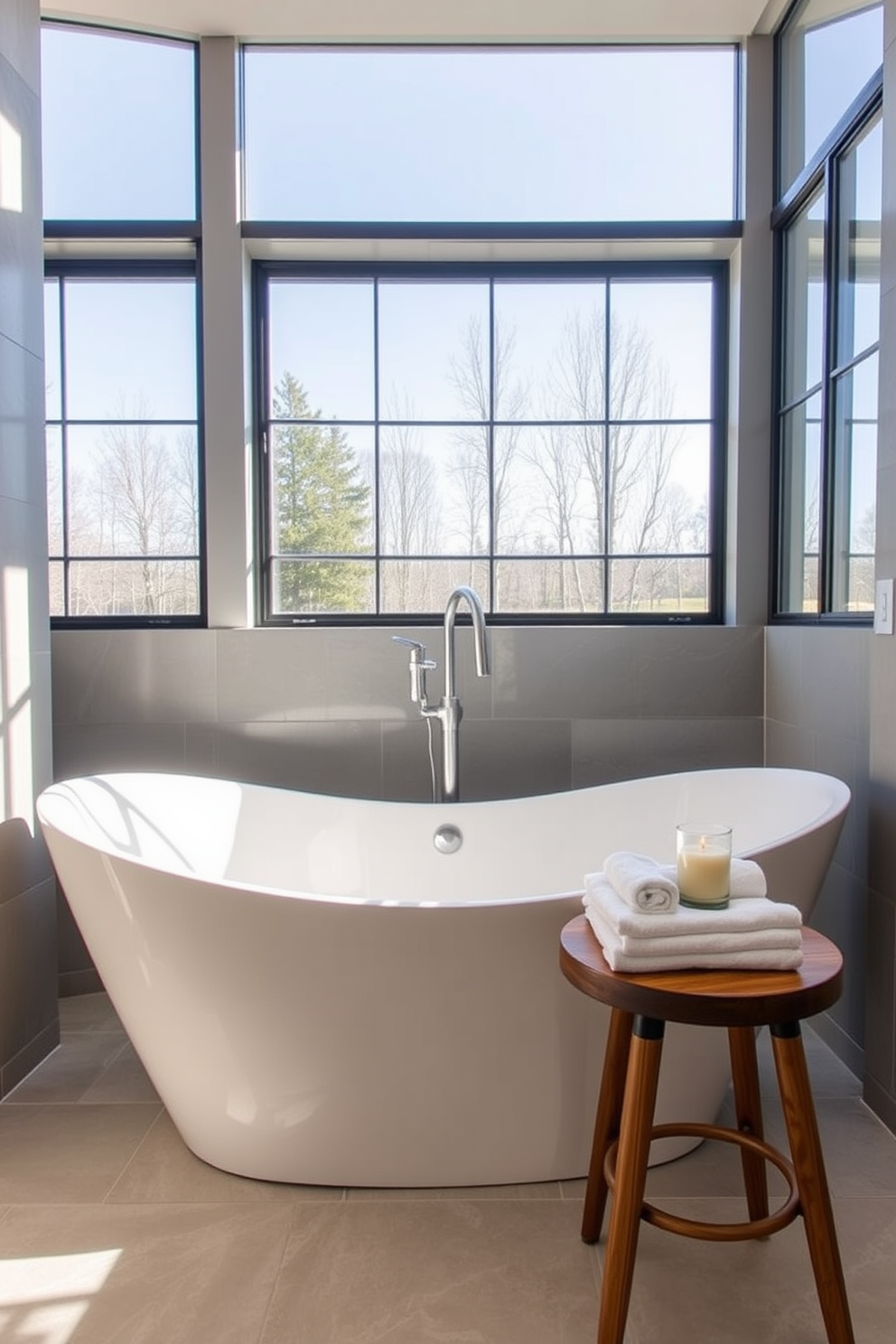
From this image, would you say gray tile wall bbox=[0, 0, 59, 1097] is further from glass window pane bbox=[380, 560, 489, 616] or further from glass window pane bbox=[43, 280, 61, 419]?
glass window pane bbox=[380, 560, 489, 616]

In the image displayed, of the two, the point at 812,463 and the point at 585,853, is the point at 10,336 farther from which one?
the point at 812,463

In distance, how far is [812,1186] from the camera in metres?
1.23

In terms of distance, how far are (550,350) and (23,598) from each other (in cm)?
176

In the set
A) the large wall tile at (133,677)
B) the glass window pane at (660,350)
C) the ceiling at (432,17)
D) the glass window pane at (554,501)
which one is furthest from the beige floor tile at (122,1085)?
the ceiling at (432,17)

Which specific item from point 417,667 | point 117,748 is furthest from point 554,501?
point 117,748

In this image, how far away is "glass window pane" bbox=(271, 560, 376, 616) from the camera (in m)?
2.96

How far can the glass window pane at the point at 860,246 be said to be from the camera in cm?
216

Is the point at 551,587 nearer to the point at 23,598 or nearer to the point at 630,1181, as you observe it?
the point at 23,598

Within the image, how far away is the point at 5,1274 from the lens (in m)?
1.51

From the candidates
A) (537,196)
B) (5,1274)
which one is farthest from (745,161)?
(5,1274)

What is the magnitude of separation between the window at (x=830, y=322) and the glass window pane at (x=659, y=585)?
0.26 m

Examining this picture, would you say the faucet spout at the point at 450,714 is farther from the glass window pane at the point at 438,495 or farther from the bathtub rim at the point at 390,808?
the glass window pane at the point at 438,495

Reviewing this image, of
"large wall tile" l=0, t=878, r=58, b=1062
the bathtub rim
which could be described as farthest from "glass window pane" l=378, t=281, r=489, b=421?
"large wall tile" l=0, t=878, r=58, b=1062

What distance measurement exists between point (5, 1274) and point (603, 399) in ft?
8.69
